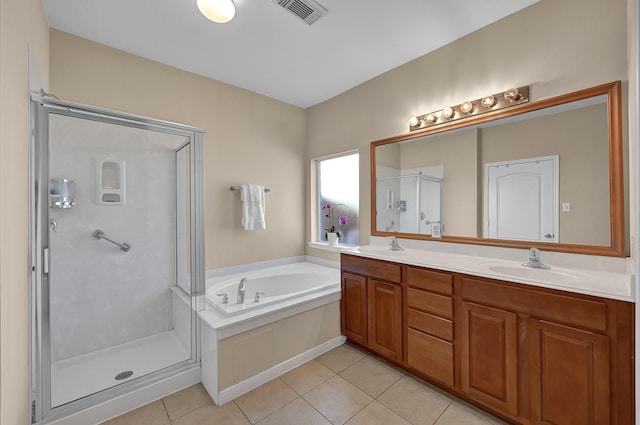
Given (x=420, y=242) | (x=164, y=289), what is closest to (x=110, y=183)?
(x=164, y=289)

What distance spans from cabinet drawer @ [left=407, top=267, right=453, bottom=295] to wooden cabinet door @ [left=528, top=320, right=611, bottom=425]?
0.45m

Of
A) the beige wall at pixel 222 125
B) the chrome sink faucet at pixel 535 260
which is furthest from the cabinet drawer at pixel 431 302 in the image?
the beige wall at pixel 222 125

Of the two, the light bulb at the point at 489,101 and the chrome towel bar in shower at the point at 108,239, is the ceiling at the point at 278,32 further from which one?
the chrome towel bar in shower at the point at 108,239

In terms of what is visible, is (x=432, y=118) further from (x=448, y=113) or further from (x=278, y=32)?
(x=278, y=32)

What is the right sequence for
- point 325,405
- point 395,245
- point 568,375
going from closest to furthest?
point 568,375
point 325,405
point 395,245

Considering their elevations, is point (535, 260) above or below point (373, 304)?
above

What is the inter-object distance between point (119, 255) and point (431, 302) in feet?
8.63

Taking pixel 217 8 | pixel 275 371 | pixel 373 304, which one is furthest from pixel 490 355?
pixel 217 8

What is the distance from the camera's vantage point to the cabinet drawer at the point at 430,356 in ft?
5.78

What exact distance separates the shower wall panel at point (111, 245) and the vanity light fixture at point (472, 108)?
206cm

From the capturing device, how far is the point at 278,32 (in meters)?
2.11

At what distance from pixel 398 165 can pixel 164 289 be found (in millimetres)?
2552

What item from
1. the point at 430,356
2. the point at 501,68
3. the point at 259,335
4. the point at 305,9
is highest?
the point at 305,9

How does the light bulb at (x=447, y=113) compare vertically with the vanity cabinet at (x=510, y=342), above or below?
above
